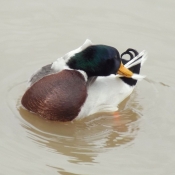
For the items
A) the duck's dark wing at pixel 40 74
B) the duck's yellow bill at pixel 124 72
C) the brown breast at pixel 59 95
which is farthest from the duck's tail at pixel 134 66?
the duck's dark wing at pixel 40 74

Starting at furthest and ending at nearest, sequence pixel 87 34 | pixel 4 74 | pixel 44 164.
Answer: pixel 87 34, pixel 4 74, pixel 44 164

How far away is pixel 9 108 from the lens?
774 cm

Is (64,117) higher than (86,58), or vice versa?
(86,58)

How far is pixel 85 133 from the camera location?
24.4ft

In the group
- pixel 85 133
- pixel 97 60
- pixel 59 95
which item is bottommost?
pixel 85 133

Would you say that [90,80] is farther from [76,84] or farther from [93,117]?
[93,117]

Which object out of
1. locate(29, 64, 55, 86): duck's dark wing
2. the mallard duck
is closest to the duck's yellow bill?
the mallard duck

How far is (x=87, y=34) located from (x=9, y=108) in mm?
2066

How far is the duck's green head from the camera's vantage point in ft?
24.0

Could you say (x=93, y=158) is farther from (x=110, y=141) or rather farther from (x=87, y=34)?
(x=87, y=34)

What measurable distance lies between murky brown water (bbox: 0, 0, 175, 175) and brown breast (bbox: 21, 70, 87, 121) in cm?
19

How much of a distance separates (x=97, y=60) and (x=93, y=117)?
720 mm

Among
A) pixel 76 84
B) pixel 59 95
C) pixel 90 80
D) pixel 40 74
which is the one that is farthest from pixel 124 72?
pixel 40 74

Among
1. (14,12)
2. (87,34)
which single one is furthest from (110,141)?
(14,12)
